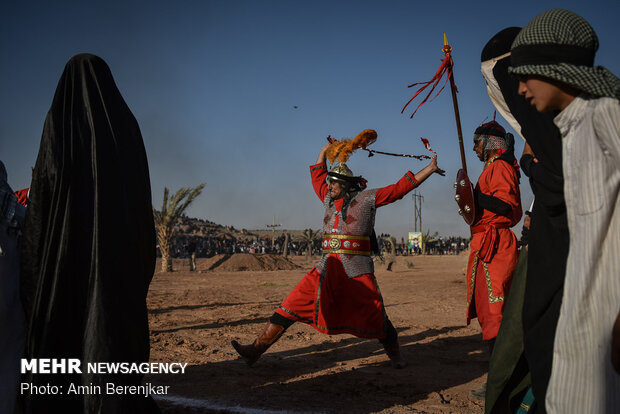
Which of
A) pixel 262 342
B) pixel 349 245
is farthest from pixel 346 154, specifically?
pixel 262 342

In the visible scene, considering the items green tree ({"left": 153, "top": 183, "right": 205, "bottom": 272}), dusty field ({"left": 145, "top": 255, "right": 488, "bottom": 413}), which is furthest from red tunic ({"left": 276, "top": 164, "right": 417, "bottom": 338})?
green tree ({"left": 153, "top": 183, "right": 205, "bottom": 272})

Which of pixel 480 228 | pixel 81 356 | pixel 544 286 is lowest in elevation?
pixel 81 356

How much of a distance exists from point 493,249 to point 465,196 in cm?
48

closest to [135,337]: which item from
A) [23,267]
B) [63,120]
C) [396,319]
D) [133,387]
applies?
[133,387]

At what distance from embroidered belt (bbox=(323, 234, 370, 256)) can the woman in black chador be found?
8.29 feet

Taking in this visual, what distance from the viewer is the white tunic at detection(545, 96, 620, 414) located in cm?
140

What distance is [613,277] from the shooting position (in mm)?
1402

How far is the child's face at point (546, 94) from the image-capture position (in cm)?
159

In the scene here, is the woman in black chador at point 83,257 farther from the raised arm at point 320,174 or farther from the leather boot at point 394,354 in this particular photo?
the raised arm at point 320,174

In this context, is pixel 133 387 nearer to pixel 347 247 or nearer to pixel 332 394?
pixel 332 394

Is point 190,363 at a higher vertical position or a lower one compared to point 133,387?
lower

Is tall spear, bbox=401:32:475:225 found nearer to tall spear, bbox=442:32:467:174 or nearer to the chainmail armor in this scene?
tall spear, bbox=442:32:467:174

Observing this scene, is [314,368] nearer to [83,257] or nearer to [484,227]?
[484,227]

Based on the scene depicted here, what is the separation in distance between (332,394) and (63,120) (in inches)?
113
